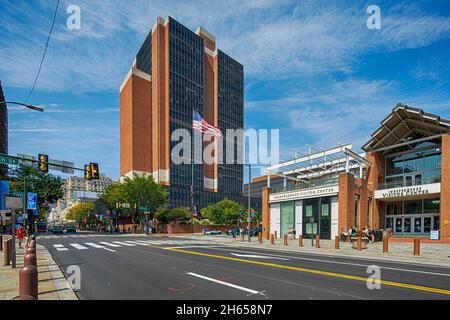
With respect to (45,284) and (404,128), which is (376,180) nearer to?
(404,128)

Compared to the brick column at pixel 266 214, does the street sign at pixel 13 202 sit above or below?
above

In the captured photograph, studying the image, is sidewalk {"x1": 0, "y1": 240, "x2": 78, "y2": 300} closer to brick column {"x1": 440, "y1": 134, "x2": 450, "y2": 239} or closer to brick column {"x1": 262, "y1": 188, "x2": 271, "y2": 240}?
brick column {"x1": 440, "y1": 134, "x2": 450, "y2": 239}

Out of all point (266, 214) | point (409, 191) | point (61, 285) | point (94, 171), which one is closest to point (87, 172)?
point (94, 171)

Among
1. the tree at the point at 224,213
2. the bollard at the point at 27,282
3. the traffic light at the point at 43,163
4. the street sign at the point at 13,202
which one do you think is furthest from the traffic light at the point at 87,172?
the tree at the point at 224,213

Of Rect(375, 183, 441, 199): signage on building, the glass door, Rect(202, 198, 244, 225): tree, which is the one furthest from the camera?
Rect(202, 198, 244, 225): tree

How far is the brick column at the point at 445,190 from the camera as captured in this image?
2964 cm

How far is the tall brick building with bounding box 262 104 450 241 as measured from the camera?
32.3m

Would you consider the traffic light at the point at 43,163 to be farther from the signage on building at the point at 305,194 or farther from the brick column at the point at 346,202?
the signage on building at the point at 305,194

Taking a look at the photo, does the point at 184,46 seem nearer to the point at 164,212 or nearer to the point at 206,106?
the point at 206,106

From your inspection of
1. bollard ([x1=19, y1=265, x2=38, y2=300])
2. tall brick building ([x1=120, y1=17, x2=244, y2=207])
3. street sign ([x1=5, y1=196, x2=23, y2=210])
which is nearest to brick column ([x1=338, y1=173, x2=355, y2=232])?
street sign ([x1=5, y1=196, x2=23, y2=210])

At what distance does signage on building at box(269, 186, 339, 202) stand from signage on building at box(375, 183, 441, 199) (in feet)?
21.4

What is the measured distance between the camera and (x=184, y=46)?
10781 centimetres

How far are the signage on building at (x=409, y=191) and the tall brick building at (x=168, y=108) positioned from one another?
67669 millimetres
